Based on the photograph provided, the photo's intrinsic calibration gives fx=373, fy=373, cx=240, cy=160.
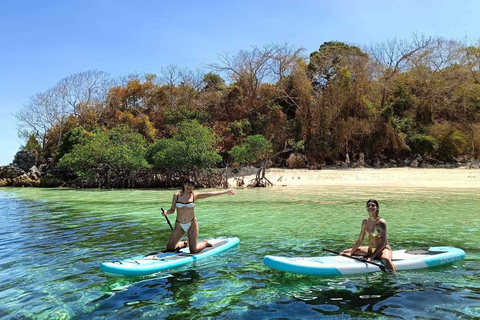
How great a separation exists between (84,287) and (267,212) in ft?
25.8

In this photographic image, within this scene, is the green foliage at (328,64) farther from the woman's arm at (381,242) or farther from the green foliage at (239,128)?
the woman's arm at (381,242)

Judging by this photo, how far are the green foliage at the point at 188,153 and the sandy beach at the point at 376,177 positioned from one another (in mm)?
2884

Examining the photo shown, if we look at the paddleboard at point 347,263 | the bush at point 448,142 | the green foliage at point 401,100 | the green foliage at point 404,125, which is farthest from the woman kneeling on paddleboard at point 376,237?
the green foliage at point 401,100

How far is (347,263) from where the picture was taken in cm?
539

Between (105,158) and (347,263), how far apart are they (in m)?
21.7

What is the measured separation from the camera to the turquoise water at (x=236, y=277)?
4332 mm

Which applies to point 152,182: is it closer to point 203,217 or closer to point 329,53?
point 203,217

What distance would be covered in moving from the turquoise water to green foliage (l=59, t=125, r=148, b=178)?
12569mm

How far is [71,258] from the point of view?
6855 mm

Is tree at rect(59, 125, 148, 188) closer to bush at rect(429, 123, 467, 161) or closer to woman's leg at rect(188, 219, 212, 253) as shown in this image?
woman's leg at rect(188, 219, 212, 253)

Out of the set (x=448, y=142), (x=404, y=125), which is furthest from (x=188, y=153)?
(x=448, y=142)

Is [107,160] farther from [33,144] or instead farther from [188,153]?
[33,144]

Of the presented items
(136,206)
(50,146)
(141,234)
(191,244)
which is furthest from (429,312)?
(50,146)

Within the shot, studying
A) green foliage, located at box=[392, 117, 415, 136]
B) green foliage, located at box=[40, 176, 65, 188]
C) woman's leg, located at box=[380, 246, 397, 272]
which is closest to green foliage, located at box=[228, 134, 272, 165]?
green foliage, located at box=[392, 117, 415, 136]
